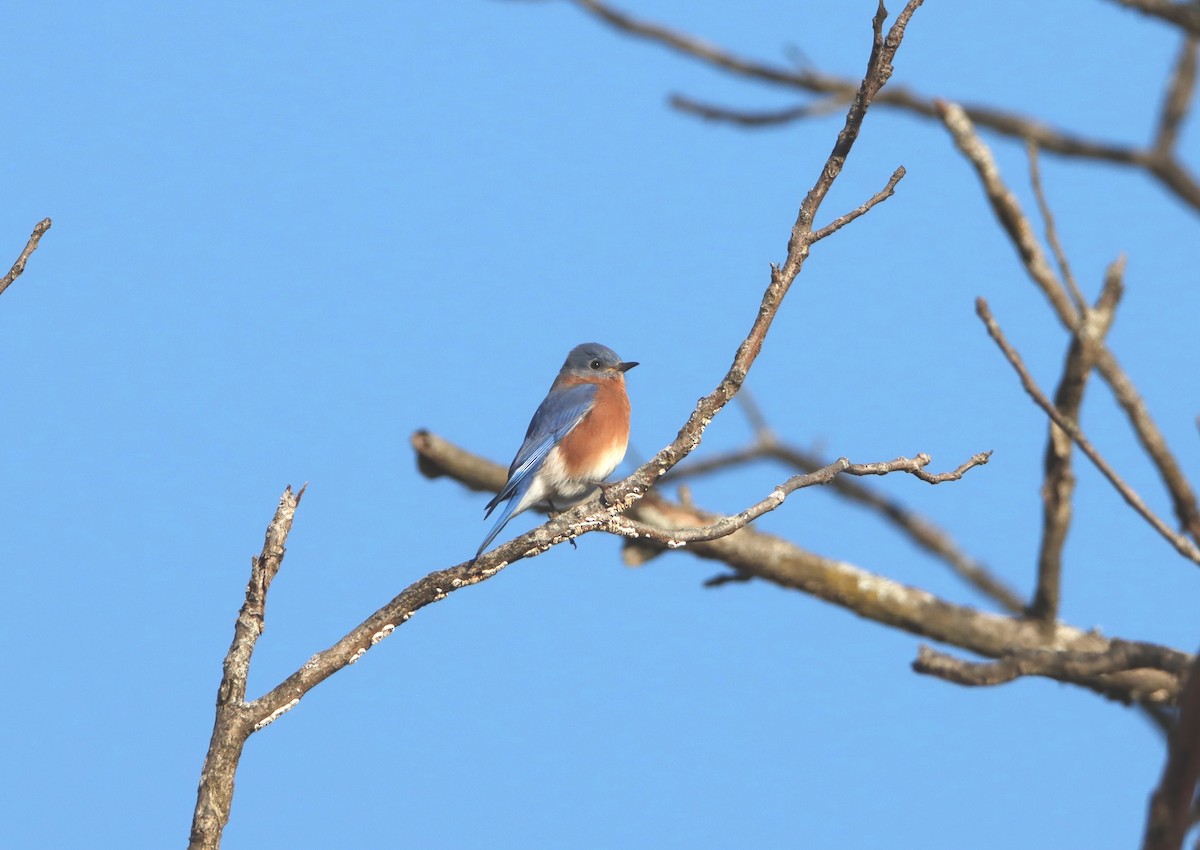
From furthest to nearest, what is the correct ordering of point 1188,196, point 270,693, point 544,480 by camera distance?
1. point 1188,196
2. point 544,480
3. point 270,693

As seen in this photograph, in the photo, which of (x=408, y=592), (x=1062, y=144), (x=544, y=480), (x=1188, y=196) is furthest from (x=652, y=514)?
(x=1062, y=144)

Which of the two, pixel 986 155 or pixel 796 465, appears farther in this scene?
pixel 796 465

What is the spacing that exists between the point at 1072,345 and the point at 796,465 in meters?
4.71

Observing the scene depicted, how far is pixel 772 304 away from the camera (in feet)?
13.2

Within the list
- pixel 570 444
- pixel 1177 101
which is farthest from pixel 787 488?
pixel 1177 101

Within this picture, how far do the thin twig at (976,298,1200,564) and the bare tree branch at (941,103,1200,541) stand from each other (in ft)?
4.36

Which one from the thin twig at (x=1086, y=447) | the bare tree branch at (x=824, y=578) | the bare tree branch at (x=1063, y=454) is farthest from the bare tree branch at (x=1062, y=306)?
the bare tree branch at (x=824, y=578)

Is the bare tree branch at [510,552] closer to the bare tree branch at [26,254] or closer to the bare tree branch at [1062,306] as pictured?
the bare tree branch at [26,254]

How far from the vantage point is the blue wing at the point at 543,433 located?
6480mm

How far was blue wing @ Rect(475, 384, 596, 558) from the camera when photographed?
6480 mm

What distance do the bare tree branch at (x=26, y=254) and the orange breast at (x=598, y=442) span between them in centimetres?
358

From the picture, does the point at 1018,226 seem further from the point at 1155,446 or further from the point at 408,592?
the point at 408,592

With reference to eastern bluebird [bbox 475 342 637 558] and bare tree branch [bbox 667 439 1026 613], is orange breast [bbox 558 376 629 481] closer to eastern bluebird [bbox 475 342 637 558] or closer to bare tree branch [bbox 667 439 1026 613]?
eastern bluebird [bbox 475 342 637 558]

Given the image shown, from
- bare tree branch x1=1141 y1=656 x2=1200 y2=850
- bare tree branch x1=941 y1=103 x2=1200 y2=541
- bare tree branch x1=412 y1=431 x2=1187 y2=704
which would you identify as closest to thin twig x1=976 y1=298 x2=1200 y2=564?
bare tree branch x1=941 y1=103 x2=1200 y2=541
